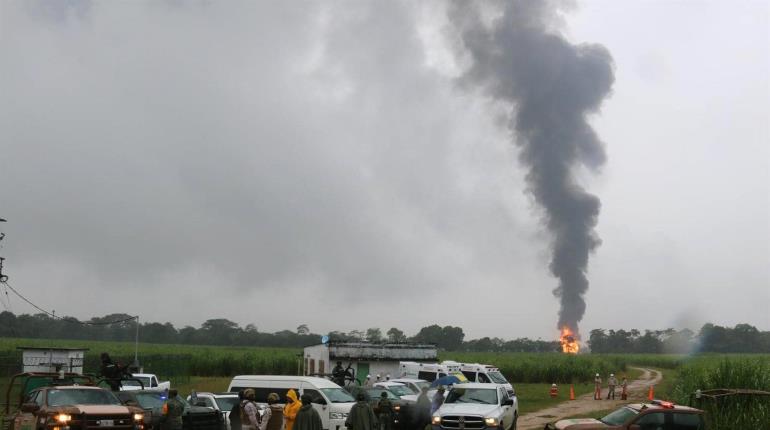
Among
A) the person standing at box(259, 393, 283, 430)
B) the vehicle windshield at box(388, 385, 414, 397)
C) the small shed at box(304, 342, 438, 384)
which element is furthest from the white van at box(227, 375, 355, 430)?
the small shed at box(304, 342, 438, 384)

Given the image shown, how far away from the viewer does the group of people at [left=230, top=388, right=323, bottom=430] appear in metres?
15.8

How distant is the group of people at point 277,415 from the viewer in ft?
52.0

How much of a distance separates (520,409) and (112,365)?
1949 cm

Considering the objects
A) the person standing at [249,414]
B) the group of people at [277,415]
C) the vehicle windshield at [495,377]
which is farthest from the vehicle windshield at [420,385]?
the person standing at [249,414]

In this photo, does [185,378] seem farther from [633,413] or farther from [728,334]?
[728,334]

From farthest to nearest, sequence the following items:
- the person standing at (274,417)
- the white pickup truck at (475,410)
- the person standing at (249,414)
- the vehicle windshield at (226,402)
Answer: the vehicle windshield at (226,402) → the white pickup truck at (475,410) → the person standing at (274,417) → the person standing at (249,414)

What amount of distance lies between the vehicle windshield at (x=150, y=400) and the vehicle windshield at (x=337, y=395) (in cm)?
470

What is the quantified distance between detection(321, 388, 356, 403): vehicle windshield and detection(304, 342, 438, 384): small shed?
53.6ft

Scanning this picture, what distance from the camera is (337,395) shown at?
885 inches

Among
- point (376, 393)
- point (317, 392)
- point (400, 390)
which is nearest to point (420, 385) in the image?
point (400, 390)

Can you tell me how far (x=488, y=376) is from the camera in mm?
31891

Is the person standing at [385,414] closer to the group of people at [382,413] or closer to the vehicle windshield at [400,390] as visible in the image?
the group of people at [382,413]

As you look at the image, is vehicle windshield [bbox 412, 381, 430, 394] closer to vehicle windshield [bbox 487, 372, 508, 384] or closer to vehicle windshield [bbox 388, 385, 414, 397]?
vehicle windshield [bbox 388, 385, 414, 397]

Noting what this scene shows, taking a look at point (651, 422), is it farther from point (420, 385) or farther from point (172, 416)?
point (420, 385)
